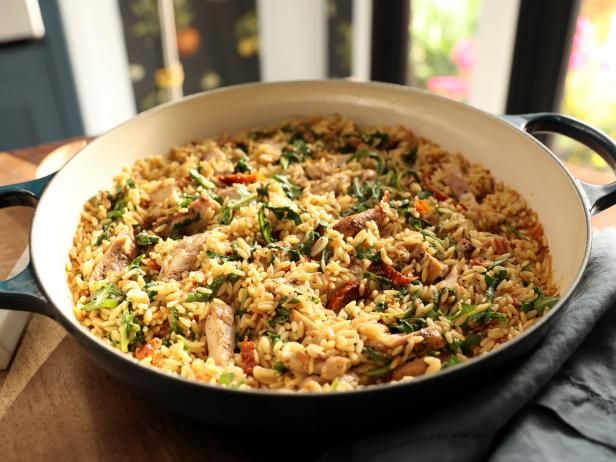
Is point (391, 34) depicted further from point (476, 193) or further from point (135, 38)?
point (476, 193)

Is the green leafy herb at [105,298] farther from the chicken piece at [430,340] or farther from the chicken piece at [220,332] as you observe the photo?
the chicken piece at [430,340]

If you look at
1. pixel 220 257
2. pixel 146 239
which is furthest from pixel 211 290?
pixel 146 239

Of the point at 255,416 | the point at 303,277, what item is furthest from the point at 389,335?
the point at 255,416

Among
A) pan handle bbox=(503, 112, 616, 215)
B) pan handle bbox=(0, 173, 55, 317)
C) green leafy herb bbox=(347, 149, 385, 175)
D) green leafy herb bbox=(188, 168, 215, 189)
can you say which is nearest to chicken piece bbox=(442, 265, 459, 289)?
pan handle bbox=(503, 112, 616, 215)

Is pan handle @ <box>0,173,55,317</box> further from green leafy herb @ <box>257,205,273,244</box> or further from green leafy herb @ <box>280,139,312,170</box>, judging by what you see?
green leafy herb @ <box>280,139,312,170</box>

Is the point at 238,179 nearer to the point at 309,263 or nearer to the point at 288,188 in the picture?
the point at 288,188

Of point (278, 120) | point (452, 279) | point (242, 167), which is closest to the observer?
point (452, 279)

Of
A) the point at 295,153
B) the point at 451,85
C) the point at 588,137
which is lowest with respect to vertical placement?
the point at 451,85
